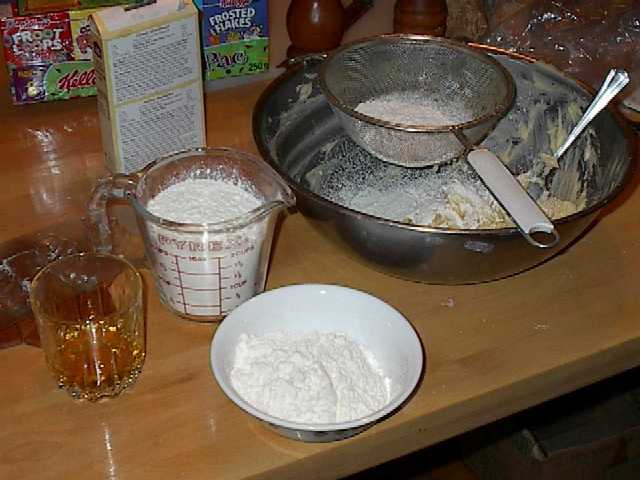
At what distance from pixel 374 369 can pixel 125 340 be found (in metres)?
0.20

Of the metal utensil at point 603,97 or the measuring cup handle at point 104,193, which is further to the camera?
the metal utensil at point 603,97

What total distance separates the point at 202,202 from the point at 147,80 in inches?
6.9

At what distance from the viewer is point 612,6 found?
131 centimetres

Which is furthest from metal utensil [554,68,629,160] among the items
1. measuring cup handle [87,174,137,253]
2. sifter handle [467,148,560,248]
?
measuring cup handle [87,174,137,253]

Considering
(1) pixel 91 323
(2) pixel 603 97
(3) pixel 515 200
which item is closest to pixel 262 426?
(1) pixel 91 323

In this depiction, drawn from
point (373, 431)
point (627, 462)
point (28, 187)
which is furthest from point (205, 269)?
point (627, 462)

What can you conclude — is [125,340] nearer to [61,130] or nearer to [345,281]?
[345,281]

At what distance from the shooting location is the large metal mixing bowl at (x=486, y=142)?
0.81m

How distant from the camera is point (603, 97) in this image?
3.12ft

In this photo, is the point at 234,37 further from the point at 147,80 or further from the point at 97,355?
the point at 97,355

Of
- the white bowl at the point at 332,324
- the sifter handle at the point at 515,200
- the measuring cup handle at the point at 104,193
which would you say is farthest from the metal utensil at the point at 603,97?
the measuring cup handle at the point at 104,193

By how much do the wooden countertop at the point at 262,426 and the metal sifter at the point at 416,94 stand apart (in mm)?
125

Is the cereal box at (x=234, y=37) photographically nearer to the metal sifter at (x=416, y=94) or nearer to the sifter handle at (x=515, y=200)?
the metal sifter at (x=416, y=94)

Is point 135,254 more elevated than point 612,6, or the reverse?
point 612,6
